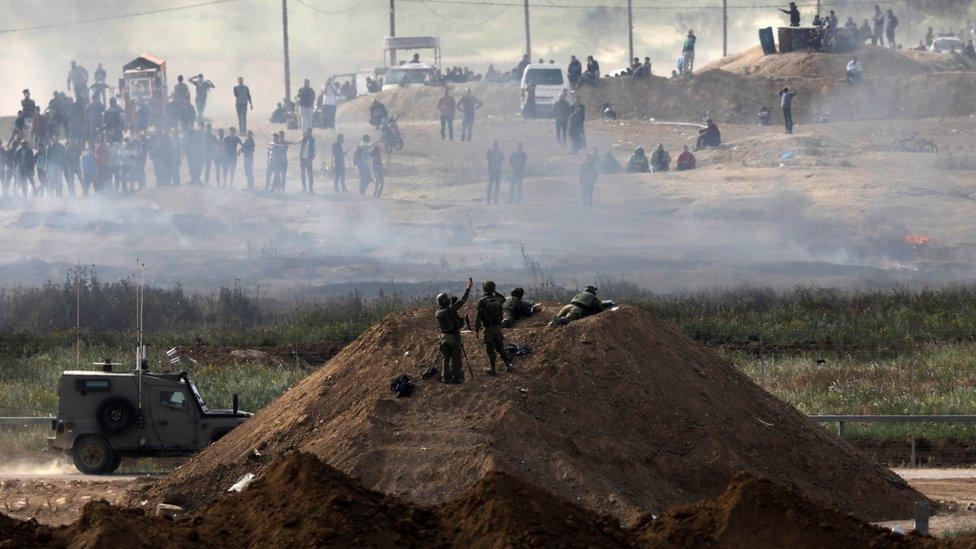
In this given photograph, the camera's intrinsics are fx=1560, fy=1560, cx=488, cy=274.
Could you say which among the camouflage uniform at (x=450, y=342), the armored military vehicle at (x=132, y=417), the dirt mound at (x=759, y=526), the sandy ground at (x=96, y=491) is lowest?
the sandy ground at (x=96, y=491)

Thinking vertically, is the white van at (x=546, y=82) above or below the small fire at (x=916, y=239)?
above

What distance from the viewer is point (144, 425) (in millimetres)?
21453

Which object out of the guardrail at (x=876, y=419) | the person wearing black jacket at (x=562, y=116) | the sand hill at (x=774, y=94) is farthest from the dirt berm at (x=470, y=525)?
the sand hill at (x=774, y=94)

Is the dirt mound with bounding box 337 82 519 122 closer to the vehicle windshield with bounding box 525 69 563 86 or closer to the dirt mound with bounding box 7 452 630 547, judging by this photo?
the vehicle windshield with bounding box 525 69 563 86

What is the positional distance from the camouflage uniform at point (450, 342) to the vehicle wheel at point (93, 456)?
631 centimetres

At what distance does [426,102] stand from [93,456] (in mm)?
41859

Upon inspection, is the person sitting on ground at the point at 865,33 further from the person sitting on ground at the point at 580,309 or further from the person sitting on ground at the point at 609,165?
the person sitting on ground at the point at 580,309

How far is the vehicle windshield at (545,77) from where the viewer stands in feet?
190

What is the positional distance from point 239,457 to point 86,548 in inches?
275

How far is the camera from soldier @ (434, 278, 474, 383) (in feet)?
57.0

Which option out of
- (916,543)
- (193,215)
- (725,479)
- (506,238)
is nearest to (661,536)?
(916,543)

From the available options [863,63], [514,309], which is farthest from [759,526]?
[863,63]

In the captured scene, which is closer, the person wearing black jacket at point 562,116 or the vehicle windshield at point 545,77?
the person wearing black jacket at point 562,116

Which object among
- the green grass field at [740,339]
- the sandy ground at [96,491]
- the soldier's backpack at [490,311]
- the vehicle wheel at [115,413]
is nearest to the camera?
the soldier's backpack at [490,311]
